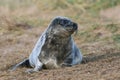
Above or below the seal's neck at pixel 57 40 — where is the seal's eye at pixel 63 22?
above

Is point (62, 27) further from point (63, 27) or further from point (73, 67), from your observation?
point (73, 67)

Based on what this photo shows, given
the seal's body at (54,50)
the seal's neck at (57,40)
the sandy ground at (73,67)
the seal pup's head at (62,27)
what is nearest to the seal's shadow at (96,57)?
the sandy ground at (73,67)

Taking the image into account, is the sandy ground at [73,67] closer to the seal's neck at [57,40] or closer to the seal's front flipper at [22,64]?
the seal's front flipper at [22,64]

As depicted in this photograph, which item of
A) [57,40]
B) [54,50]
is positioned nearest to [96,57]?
[54,50]

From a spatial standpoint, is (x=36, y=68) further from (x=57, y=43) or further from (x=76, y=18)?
(x=76, y=18)

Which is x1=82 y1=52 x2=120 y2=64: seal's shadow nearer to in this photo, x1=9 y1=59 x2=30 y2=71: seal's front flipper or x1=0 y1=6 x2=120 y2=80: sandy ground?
x1=0 y1=6 x2=120 y2=80: sandy ground

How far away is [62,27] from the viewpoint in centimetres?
949

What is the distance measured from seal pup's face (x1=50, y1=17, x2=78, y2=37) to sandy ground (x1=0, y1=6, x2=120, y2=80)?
54 cm

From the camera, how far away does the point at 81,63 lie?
10.2 metres

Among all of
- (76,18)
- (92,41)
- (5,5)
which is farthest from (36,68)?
(5,5)

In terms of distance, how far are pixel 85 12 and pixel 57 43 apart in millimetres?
8665

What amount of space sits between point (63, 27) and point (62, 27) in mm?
22

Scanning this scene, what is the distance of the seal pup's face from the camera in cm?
936

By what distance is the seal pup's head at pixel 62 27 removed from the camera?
9366 mm
